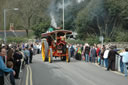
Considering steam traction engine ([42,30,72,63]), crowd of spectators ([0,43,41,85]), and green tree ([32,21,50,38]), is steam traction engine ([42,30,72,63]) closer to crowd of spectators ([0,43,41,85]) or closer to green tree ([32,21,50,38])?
crowd of spectators ([0,43,41,85])

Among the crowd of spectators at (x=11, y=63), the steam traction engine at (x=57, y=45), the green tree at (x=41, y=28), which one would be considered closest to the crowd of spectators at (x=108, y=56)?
the steam traction engine at (x=57, y=45)

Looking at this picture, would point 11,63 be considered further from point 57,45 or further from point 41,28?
point 41,28

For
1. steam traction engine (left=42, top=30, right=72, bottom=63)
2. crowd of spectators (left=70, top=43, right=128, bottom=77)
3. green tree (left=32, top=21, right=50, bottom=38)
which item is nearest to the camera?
crowd of spectators (left=70, top=43, right=128, bottom=77)

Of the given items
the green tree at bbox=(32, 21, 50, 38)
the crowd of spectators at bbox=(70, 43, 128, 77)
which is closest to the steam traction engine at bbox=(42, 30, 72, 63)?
the crowd of spectators at bbox=(70, 43, 128, 77)

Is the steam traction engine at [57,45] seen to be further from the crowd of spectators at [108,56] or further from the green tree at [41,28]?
the green tree at [41,28]

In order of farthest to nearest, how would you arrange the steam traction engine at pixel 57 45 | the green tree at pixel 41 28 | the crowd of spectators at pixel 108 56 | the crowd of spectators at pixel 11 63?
the green tree at pixel 41 28, the steam traction engine at pixel 57 45, the crowd of spectators at pixel 108 56, the crowd of spectators at pixel 11 63

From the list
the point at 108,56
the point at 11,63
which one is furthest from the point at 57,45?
the point at 11,63

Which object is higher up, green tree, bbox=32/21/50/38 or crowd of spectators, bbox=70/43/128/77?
green tree, bbox=32/21/50/38

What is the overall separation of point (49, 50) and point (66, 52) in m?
1.40

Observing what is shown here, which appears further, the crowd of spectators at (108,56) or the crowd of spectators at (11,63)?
the crowd of spectators at (108,56)

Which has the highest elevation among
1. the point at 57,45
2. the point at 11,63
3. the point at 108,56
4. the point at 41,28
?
the point at 41,28

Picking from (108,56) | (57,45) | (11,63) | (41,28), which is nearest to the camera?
(11,63)

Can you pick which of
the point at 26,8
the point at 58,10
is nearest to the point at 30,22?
the point at 26,8

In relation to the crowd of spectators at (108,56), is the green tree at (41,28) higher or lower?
higher
